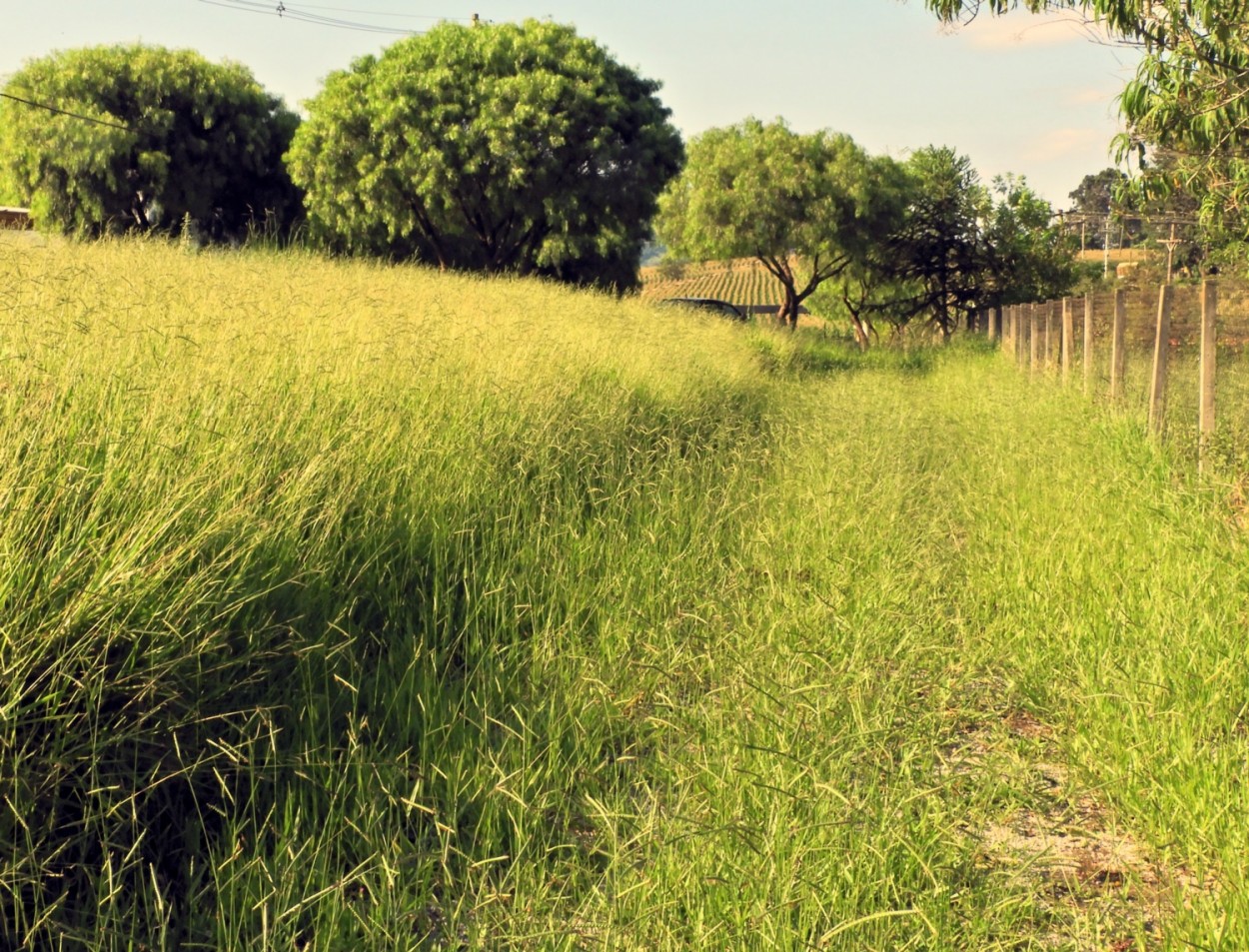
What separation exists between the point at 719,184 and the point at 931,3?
24123mm

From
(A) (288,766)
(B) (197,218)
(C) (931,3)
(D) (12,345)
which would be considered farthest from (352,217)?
(A) (288,766)

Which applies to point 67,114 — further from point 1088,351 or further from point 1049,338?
point 1088,351

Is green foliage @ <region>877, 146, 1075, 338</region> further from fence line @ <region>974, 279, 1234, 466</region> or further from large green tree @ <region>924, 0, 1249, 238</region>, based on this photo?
large green tree @ <region>924, 0, 1249, 238</region>

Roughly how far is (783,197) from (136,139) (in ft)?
60.4

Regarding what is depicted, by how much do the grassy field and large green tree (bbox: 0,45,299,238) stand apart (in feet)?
83.1

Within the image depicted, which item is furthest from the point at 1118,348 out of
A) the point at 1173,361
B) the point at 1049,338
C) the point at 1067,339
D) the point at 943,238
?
the point at 943,238

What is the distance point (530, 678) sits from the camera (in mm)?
3648

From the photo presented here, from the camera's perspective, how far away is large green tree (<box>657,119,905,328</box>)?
1229 inches

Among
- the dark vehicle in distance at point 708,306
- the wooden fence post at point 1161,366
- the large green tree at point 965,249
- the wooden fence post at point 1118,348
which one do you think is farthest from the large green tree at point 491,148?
the wooden fence post at point 1161,366

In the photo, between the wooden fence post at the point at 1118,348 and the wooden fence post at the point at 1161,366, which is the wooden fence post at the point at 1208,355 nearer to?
the wooden fence post at the point at 1161,366

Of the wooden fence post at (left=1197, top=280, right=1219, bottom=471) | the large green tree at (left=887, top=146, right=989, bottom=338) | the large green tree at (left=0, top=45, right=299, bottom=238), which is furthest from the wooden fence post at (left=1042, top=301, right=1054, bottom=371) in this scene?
the large green tree at (left=0, top=45, right=299, bottom=238)

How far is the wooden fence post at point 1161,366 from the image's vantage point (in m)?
8.38

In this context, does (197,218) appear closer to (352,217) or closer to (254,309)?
(352,217)

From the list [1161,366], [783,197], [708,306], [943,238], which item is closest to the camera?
[1161,366]
